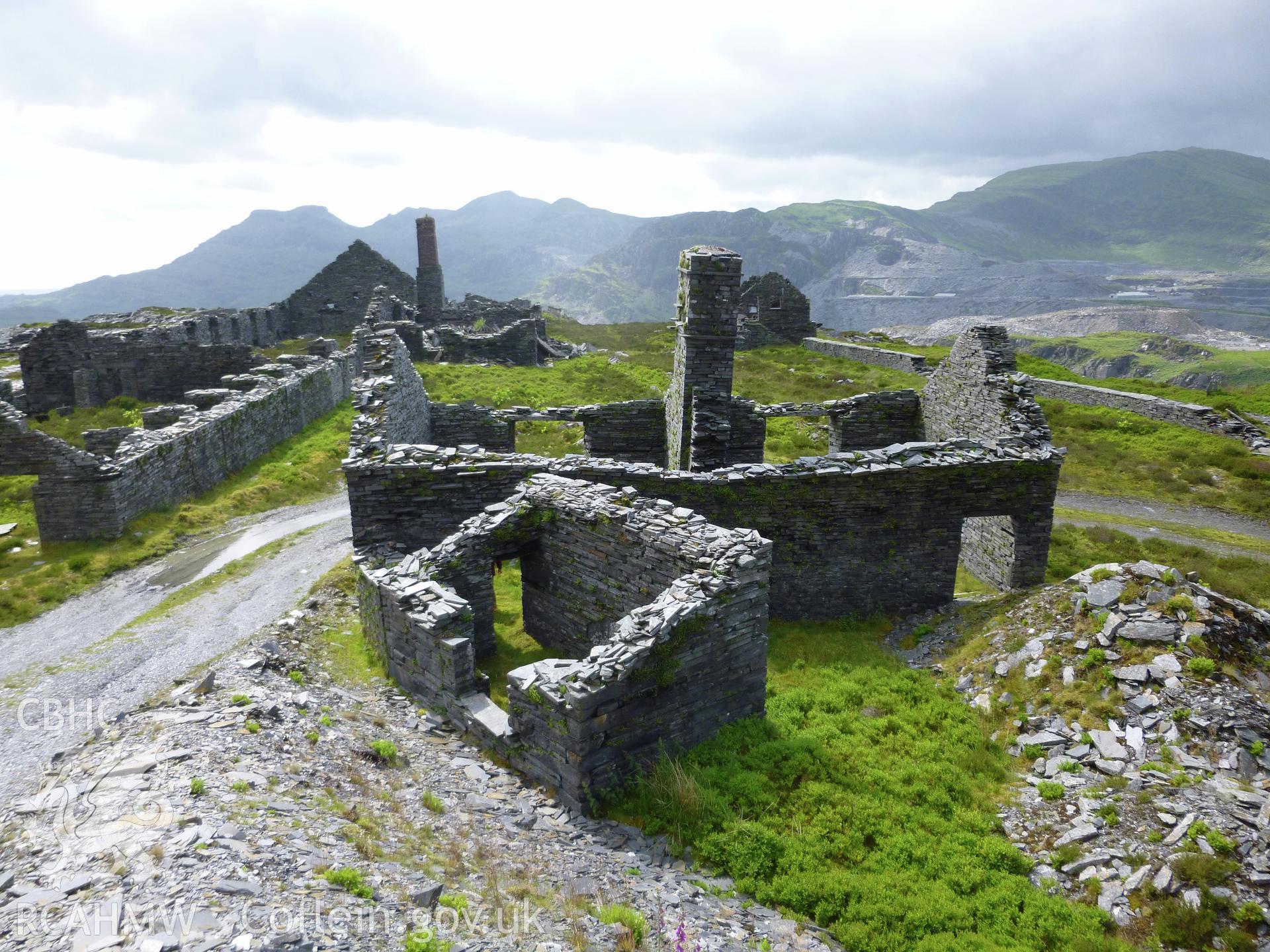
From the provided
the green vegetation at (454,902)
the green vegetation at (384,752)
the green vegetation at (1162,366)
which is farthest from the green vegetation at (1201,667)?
the green vegetation at (1162,366)

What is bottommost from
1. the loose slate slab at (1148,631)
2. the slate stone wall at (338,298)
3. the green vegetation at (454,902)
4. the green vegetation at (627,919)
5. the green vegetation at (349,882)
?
the green vegetation at (627,919)

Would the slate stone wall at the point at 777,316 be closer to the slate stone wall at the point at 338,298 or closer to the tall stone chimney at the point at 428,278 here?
the tall stone chimney at the point at 428,278

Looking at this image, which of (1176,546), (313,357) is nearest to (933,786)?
(1176,546)

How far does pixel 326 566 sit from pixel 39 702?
7.15 metres

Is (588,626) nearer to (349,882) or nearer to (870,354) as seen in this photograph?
(349,882)

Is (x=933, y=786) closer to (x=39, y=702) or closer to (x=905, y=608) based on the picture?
(x=905, y=608)

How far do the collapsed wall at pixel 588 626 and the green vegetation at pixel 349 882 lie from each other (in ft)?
10.1

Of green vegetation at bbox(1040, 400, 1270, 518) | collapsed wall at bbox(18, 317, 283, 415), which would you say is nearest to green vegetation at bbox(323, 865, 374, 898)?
green vegetation at bbox(1040, 400, 1270, 518)

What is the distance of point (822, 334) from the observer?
6875 centimetres

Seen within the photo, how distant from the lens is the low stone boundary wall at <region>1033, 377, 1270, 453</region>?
33906 millimetres

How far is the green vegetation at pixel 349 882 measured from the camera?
21.3 ft

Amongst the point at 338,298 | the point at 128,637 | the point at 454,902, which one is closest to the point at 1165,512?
the point at 454,902

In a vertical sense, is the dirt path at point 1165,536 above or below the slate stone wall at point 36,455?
below

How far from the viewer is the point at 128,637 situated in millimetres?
15648
